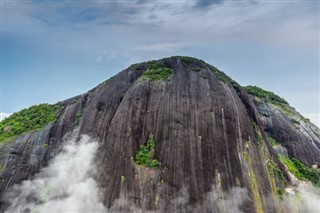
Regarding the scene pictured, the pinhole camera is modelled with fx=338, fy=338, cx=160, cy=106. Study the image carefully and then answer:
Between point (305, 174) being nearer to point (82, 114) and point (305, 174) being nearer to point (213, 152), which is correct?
point (213, 152)

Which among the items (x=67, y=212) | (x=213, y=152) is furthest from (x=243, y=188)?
(x=67, y=212)

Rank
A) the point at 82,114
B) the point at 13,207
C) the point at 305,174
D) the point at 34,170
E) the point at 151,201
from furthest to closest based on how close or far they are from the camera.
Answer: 1. the point at 82,114
2. the point at 305,174
3. the point at 34,170
4. the point at 13,207
5. the point at 151,201

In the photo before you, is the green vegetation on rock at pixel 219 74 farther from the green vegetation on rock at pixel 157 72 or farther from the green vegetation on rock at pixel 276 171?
the green vegetation on rock at pixel 276 171

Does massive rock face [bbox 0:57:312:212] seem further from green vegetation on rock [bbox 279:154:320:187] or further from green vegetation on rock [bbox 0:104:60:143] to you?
green vegetation on rock [bbox 279:154:320:187]

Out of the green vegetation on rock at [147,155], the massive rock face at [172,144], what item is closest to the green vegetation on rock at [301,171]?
the massive rock face at [172,144]

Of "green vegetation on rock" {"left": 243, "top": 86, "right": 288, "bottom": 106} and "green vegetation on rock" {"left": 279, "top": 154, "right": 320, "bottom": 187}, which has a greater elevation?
"green vegetation on rock" {"left": 243, "top": 86, "right": 288, "bottom": 106}

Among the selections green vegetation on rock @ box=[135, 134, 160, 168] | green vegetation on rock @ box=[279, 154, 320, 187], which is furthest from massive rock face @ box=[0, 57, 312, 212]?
green vegetation on rock @ box=[279, 154, 320, 187]

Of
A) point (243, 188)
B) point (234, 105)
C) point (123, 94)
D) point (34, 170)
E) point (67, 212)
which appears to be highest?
point (123, 94)
